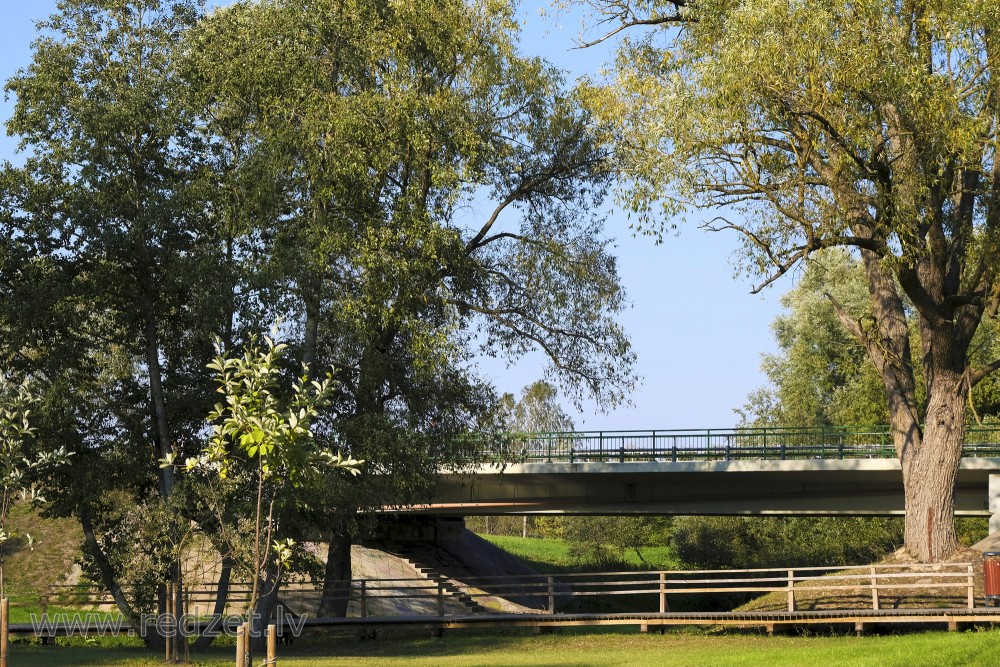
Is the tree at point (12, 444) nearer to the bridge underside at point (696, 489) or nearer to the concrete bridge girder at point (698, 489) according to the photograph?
the bridge underside at point (696, 489)

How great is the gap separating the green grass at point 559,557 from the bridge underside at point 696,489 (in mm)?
12815

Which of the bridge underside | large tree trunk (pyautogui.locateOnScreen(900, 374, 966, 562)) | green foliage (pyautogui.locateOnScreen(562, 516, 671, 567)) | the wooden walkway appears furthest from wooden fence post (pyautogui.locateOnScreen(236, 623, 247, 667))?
green foliage (pyautogui.locateOnScreen(562, 516, 671, 567))

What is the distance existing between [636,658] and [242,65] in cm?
1495

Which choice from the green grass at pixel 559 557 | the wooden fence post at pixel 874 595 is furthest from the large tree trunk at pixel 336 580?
the green grass at pixel 559 557

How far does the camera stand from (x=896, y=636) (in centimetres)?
2180

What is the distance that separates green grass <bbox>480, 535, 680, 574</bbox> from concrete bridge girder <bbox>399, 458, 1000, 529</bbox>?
12.8 metres

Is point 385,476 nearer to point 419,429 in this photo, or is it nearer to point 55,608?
point 419,429

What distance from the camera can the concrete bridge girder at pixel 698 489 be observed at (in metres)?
34.5

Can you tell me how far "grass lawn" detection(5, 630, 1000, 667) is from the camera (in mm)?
17797

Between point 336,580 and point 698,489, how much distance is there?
13879 mm

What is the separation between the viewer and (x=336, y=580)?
28375 millimetres

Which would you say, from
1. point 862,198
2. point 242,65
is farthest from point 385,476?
point 862,198

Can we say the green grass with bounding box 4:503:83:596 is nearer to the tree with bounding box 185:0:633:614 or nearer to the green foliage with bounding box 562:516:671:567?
the tree with bounding box 185:0:633:614

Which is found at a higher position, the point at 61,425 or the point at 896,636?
the point at 61,425
